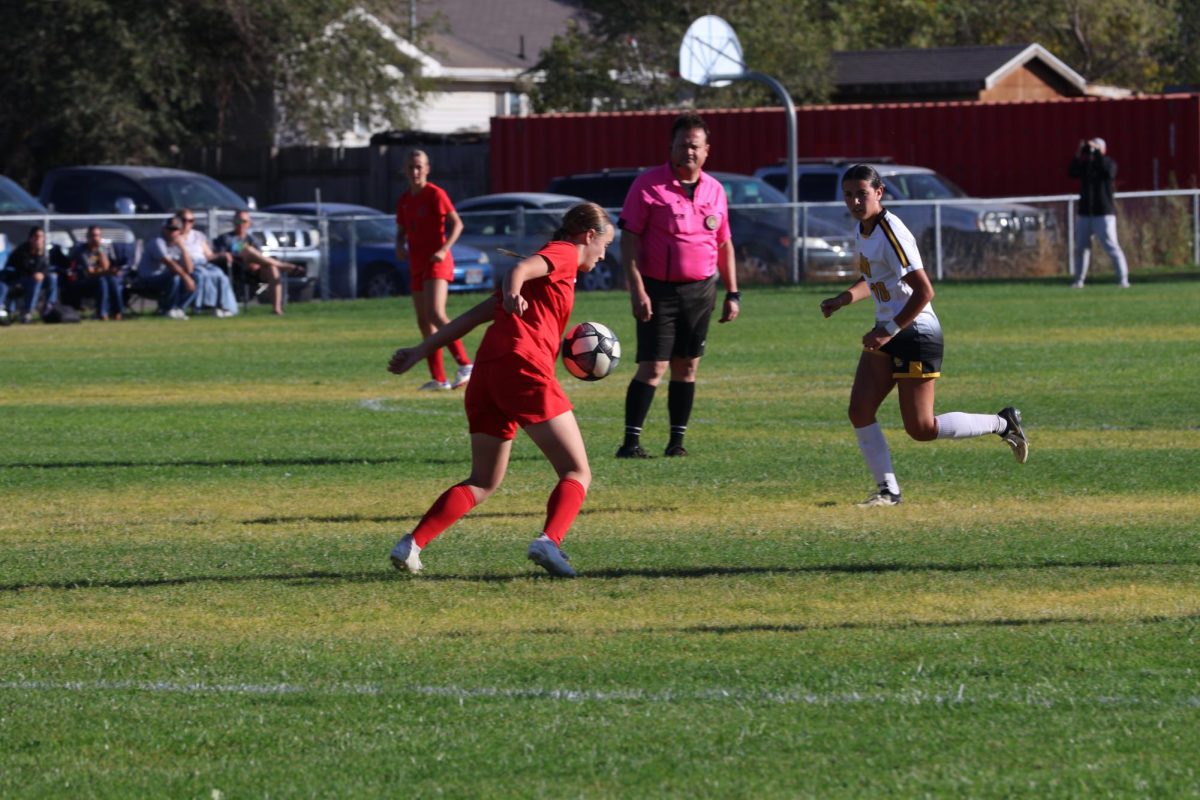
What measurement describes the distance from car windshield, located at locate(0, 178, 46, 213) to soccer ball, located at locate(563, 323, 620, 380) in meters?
22.6

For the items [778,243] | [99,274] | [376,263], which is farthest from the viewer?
[778,243]

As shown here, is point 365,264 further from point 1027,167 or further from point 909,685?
point 909,685

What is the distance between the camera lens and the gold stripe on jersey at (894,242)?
31.6 feet

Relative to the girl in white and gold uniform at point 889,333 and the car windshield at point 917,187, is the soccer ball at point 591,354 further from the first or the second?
the car windshield at point 917,187

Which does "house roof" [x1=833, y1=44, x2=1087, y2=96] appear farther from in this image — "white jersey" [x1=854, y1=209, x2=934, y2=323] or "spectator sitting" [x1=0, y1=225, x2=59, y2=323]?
"white jersey" [x1=854, y1=209, x2=934, y2=323]

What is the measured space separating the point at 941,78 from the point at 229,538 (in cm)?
4273

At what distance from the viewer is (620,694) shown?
20.7 feet

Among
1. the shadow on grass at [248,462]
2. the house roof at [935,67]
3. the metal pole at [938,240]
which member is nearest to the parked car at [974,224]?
the metal pole at [938,240]

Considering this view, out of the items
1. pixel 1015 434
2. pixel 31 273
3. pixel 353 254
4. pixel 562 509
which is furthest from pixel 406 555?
pixel 353 254

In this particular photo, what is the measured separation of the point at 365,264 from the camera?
32.2 metres

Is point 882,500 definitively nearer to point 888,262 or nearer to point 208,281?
point 888,262

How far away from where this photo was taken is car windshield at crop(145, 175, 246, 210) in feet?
108

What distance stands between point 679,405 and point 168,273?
17.3 meters

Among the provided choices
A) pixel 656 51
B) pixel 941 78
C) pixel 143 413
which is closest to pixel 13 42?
pixel 656 51
